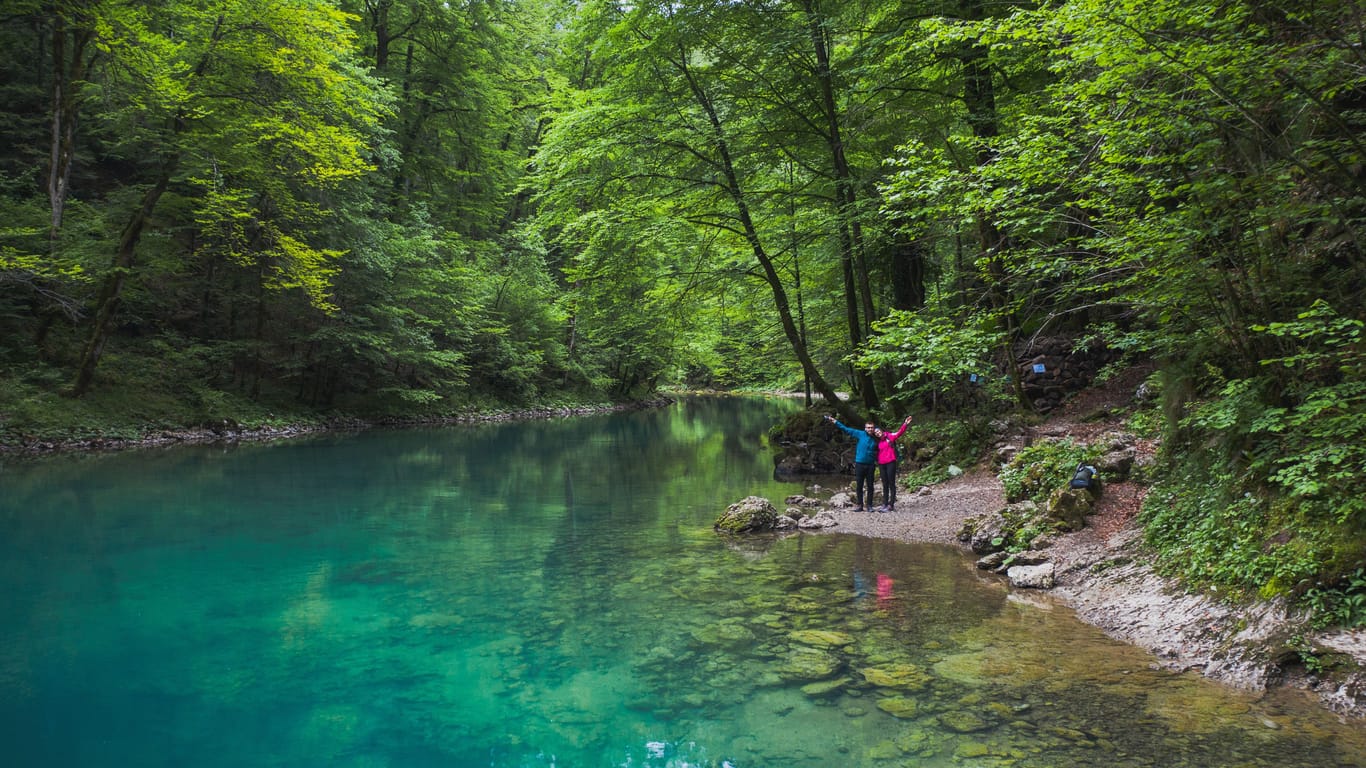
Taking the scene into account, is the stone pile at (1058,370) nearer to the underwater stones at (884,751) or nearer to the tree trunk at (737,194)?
the tree trunk at (737,194)

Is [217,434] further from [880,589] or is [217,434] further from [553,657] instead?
[880,589]

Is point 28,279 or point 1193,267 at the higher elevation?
point 28,279

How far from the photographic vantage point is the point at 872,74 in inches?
460

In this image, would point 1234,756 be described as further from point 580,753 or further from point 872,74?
point 872,74

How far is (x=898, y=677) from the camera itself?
4.96 metres

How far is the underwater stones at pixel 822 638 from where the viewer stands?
222 inches

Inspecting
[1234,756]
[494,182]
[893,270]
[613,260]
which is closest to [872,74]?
[613,260]

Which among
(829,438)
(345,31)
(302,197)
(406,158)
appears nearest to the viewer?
(829,438)

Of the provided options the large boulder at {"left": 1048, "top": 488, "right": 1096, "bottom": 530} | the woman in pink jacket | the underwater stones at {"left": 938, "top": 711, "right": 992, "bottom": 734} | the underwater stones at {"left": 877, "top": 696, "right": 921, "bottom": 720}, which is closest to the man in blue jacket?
the woman in pink jacket

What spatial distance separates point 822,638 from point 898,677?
90 centimetres

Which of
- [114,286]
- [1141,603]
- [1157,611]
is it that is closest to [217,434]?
[114,286]

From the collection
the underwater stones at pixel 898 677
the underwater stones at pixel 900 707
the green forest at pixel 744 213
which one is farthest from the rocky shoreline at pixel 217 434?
the underwater stones at pixel 900 707

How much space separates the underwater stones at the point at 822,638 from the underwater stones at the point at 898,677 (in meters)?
0.53

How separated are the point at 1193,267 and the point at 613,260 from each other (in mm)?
10100
